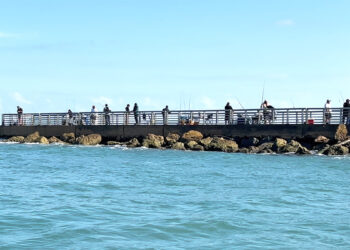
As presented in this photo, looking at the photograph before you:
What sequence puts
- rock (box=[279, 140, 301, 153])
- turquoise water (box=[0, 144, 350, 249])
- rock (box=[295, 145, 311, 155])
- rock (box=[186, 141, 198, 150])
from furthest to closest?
1. rock (box=[186, 141, 198, 150])
2. rock (box=[279, 140, 301, 153])
3. rock (box=[295, 145, 311, 155])
4. turquoise water (box=[0, 144, 350, 249])

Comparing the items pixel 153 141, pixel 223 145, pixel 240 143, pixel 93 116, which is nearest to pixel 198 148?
pixel 223 145

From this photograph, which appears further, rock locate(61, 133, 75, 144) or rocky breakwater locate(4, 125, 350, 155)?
rock locate(61, 133, 75, 144)

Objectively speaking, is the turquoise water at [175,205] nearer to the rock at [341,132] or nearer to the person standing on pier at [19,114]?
the rock at [341,132]

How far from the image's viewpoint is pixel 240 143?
34031 millimetres

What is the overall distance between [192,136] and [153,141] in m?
2.20

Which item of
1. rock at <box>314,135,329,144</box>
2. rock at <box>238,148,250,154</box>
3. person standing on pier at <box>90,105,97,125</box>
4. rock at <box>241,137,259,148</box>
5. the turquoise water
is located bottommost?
the turquoise water

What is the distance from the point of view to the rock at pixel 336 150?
29.2 m

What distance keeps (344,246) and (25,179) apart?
11.8m

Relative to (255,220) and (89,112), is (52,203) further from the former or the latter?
(89,112)

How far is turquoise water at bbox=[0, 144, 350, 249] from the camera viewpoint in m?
11.0

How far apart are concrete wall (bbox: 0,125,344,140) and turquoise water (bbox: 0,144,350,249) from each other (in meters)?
6.11

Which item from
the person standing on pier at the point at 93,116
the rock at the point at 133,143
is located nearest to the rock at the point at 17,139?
the person standing on pier at the point at 93,116

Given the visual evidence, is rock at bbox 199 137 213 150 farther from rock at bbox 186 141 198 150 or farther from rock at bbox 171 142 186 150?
rock at bbox 171 142 186 150

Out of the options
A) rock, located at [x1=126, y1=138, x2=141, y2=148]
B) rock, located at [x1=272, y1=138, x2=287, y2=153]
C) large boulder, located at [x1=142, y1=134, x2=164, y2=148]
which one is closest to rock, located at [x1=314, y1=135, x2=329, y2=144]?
rock, located at [x1=272, y1=138, x2=287, y2=153]
